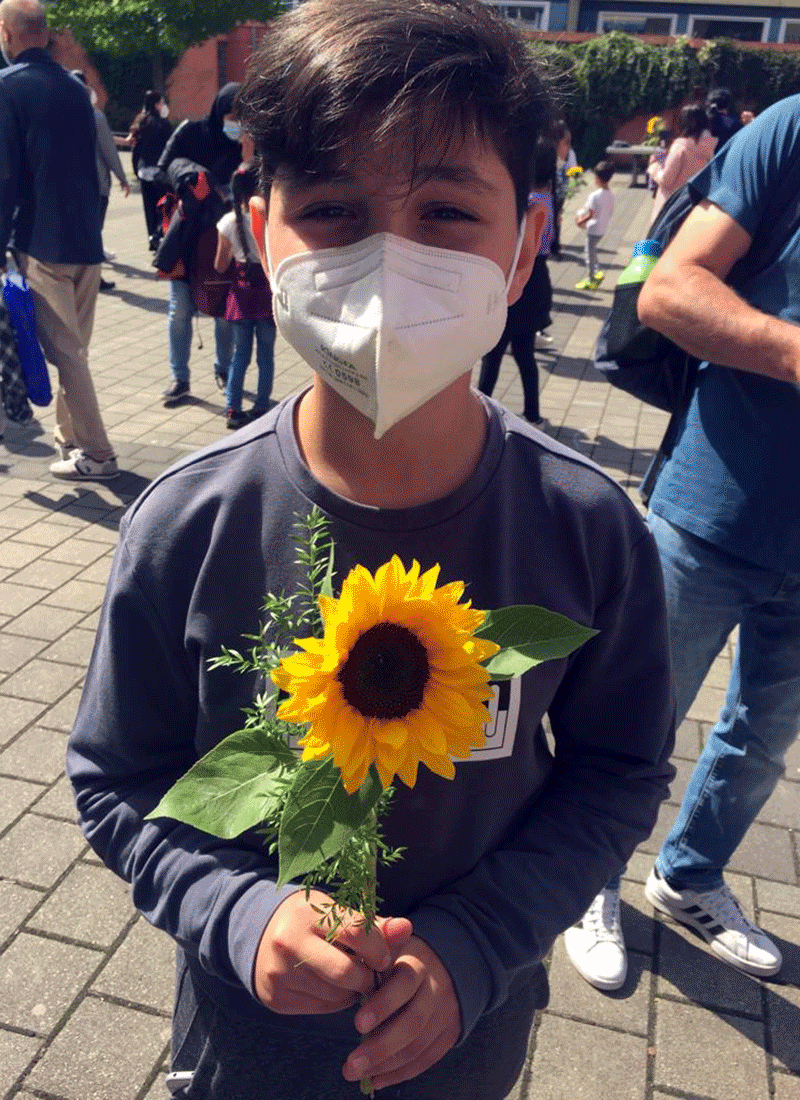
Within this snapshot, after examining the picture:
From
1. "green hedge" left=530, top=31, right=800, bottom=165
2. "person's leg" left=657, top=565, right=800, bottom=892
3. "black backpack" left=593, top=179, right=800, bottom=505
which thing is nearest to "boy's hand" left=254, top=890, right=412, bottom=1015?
"person's leg" left=657, top=565, right=800, bottom=892

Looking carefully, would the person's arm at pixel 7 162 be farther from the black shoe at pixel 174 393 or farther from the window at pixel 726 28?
the window at pixel 726 28

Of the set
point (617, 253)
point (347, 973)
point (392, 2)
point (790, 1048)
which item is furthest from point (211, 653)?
point (617, 253)

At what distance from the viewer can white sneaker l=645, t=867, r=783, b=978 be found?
2.87 metres

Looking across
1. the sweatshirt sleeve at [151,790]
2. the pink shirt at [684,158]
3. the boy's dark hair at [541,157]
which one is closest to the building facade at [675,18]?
the pink shirt at [684,158]

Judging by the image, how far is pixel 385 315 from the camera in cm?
128

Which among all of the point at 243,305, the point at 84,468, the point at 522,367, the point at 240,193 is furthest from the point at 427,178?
the point at 522,367

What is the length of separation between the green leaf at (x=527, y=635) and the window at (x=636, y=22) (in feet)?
167

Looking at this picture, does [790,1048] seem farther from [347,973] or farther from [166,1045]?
[347,973]

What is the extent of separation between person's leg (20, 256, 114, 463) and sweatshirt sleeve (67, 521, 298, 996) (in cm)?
472

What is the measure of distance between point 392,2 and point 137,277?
11.5 metres

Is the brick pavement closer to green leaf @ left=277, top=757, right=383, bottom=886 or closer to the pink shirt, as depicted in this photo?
green leaf @ left=277, top=757, right=383, bottom=886

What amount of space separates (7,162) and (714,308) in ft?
15.0

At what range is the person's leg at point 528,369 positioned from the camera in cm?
711

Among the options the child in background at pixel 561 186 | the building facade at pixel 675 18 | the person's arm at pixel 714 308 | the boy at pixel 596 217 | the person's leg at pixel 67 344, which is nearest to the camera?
the person's arm at pixel 714 308
